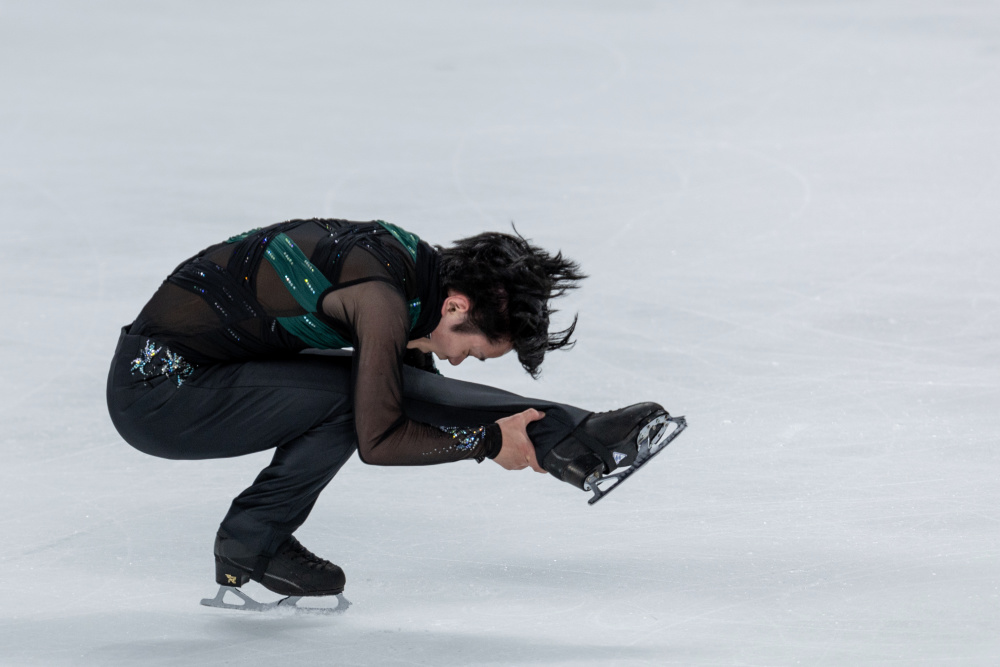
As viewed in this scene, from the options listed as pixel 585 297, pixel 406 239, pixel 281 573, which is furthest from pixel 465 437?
pixel 585 297

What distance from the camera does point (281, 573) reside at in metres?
2.69

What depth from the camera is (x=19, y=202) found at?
5898mm

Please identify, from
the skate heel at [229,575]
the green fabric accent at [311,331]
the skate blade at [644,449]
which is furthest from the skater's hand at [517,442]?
the skate heel at [229,575]

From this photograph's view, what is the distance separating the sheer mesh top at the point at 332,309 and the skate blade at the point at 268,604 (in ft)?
1.50

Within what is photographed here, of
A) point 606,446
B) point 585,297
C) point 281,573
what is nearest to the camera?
point 606,446

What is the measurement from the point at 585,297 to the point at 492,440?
2365 mm

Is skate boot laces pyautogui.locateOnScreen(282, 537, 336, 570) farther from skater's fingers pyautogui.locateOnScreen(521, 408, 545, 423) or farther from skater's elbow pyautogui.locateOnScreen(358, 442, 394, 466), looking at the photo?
skater's fingers pyautogui.locateOnScreen(521, 408, 545, 423)

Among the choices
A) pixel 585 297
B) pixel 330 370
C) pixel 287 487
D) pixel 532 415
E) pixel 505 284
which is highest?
pixel 585 297

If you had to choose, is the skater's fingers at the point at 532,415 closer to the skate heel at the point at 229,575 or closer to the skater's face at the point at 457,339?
the skater's face at the point at 457,339

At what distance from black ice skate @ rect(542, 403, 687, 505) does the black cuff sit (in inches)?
4.2

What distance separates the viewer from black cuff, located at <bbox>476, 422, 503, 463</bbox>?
2506 millimetres

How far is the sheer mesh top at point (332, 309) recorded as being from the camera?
7.66 ft

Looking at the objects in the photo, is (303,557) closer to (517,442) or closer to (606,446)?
(517,442)

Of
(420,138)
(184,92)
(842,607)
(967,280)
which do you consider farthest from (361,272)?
(184,92)
